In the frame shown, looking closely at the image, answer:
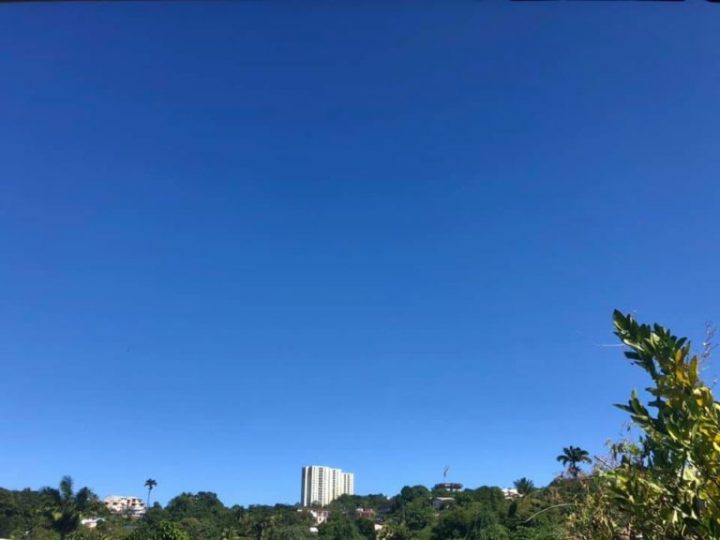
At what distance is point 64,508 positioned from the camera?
52.6 m

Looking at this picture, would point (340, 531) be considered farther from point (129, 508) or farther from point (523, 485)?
point (129, 508)

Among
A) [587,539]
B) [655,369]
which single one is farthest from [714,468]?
[587,539]

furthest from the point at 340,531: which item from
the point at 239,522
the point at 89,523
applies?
the point at 89,523

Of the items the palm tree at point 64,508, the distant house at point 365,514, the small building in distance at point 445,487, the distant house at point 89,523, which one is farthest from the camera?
the small building in distance at point 445,487

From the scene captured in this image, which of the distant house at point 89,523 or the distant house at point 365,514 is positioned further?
the distant house at point 365,514

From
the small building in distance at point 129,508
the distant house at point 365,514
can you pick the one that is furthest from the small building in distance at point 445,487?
the small building in distance at point 129,508

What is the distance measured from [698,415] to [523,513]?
69194mm

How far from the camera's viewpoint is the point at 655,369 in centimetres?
416

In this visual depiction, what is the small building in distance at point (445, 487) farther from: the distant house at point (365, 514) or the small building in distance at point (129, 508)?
the small building in distance at point (129, 508)

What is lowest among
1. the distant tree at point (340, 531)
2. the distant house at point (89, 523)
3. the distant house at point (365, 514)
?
the distant tree at point (340, 531)

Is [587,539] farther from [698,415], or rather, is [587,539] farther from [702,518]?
[698,415]

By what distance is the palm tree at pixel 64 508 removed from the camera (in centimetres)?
5231

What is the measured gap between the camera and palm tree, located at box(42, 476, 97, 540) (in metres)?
52.3

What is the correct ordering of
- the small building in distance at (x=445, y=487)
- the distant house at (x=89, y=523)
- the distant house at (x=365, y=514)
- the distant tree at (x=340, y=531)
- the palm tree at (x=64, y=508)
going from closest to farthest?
the palm tree at (x=64, y=508) → the distant house at (x=89, y=523) → the distant tree at (x=340, y=531) → the distant house at (x=365, y=514) → the small building in distance at (x=445, y=487)
